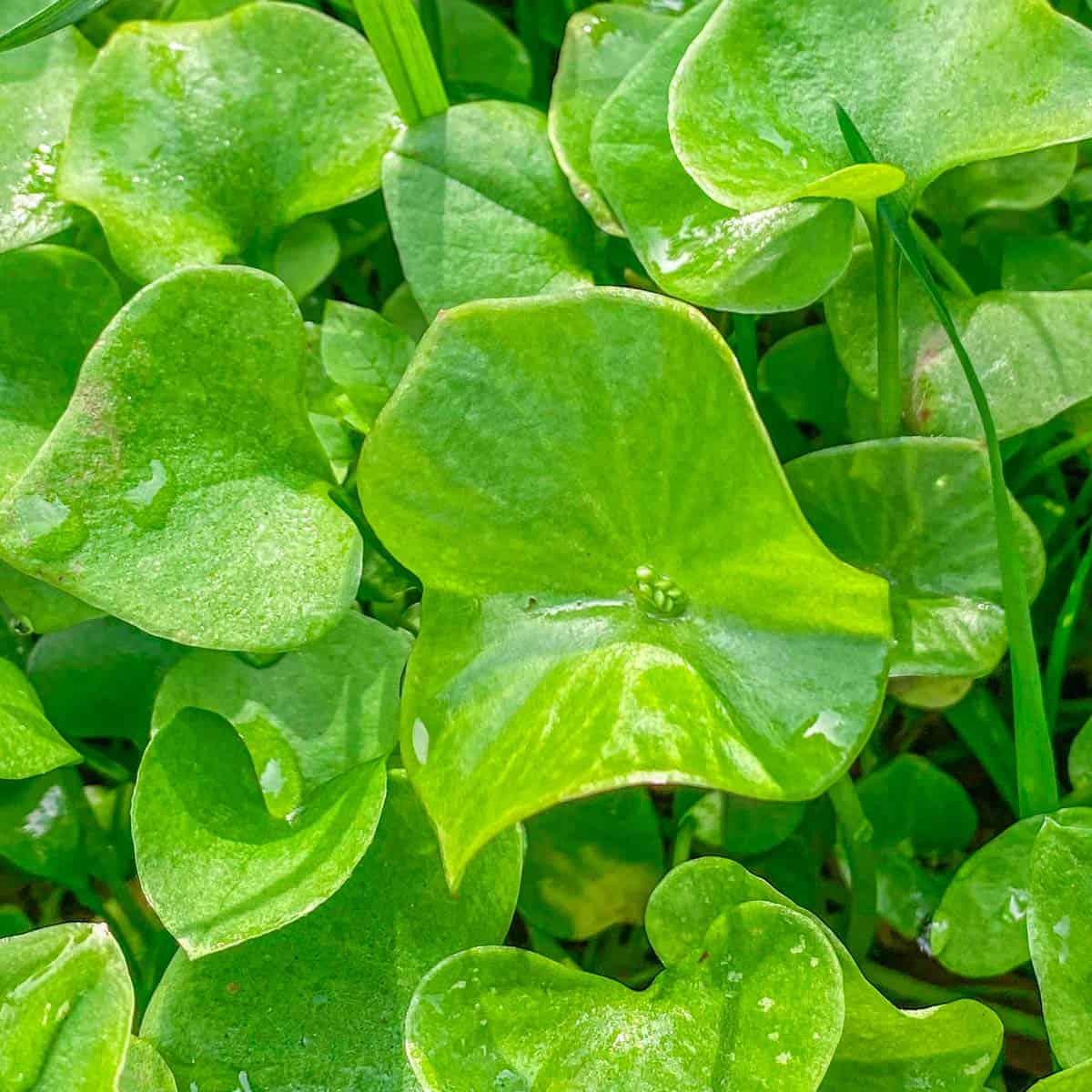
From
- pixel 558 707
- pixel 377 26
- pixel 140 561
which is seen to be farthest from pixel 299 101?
pixel 558 707

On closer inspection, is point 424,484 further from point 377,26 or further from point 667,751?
point 377,26

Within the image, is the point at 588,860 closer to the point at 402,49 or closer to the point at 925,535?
the point at 925,535

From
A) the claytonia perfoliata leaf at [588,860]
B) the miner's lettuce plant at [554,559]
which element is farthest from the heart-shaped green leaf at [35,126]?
the claytonia perfoliata leaf at [588,860]

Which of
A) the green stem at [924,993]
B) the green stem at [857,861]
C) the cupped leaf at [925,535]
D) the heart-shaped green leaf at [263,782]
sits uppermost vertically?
the heart-shaped green leaf at [263,782]

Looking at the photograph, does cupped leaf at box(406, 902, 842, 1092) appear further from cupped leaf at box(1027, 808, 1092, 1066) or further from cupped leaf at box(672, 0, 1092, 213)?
cupped leaf at box(672, 0, 1092, 213)

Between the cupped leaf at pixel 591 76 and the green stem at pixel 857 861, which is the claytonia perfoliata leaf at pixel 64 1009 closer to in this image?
the green stem at pixel 857 861

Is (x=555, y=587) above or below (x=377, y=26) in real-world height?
below

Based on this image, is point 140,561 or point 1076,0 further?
point 1076,0
